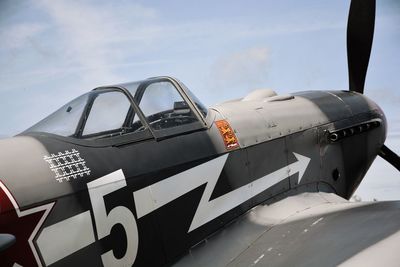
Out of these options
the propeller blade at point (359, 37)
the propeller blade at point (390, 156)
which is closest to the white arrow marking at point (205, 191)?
the propeller blade at point (390, 156)

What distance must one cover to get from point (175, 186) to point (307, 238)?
124 centimetres

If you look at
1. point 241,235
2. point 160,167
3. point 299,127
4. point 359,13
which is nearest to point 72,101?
point 160,167

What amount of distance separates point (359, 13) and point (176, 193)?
17.1 ft

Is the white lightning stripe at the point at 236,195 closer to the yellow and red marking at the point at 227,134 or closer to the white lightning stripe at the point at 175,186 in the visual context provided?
the white lightning stripe at the point at 175,186

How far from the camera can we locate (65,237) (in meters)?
3.67

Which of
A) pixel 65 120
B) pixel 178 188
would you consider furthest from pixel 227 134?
pixel 65 120

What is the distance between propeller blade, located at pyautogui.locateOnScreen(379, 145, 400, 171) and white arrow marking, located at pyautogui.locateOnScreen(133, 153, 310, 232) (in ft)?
8.67

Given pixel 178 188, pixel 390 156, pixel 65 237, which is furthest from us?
pixel 390 156

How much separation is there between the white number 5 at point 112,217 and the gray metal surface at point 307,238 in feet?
1.97

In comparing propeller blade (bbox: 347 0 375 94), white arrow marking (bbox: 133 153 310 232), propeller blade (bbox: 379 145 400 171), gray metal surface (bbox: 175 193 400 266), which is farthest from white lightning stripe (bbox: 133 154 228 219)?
propeller blade (bbox: 347 0 375 94)

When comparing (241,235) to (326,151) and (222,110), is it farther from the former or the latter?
(326,151)

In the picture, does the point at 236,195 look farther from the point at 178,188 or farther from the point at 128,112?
the point at 128,112

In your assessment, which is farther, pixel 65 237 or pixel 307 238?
pixel 307 238

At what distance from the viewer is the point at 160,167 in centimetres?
443
